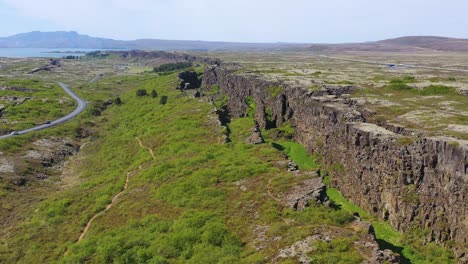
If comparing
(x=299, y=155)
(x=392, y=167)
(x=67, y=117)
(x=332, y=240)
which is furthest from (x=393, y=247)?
(x=67, y=117)

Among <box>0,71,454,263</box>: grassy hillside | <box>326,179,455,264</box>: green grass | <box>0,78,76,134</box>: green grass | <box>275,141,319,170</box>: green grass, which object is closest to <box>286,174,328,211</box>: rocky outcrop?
<box>0,71,454,263</box>: grassy hillside

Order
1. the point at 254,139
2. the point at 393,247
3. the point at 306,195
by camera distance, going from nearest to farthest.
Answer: the point at 393,247 → the point at 306,195 → the point at 254,139

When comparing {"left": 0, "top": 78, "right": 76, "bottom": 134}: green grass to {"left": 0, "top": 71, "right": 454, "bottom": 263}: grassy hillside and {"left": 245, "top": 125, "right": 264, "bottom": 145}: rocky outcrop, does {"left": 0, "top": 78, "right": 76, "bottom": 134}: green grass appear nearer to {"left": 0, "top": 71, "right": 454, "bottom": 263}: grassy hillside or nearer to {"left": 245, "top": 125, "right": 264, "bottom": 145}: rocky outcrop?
{"left": 0, "top": 71, "right": 454, "bottom": 263}: grassy hillside

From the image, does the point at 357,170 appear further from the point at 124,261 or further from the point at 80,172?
the point at 80,172

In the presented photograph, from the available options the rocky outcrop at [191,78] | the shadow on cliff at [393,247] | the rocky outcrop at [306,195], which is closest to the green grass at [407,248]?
the shadow on cliff at [393,247]

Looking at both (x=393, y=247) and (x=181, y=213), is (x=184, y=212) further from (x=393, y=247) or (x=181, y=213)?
(x=393, y=247)

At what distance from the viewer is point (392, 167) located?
4522 centimetres

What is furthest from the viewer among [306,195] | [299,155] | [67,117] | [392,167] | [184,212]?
[67,117]

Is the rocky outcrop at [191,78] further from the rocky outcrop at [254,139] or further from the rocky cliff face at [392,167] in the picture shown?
the rocky outcrop at [254,139]

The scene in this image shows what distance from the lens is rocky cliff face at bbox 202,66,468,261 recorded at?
37.4 meters

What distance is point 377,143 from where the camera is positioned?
47969mm

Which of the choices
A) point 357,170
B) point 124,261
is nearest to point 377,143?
point 357,170

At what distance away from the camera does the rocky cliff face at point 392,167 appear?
123 ft

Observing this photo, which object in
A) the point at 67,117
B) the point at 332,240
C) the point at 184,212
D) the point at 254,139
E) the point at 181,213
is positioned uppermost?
the point at 332,240
